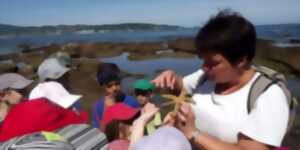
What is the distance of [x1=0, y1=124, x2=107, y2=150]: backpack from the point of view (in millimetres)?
2027

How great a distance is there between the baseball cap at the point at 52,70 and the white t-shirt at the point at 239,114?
1.70 meters

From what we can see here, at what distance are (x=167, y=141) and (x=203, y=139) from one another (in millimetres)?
167

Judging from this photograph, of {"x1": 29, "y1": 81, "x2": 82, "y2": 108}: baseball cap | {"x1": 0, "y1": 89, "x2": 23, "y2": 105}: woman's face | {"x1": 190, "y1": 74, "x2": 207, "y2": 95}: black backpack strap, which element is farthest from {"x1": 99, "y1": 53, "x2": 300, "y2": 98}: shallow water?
{"x1": 190, "y1": 74, "x2": 207, "y2": 95}: black backpack strap

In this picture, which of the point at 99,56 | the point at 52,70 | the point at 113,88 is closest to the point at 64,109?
the point at 52,70

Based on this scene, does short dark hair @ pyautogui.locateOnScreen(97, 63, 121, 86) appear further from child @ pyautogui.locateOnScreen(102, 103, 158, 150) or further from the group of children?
child @ pyautogui.locateOnScreen(102, 103, 158, 150)

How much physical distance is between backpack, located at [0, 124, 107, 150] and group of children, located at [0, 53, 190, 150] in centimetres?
14

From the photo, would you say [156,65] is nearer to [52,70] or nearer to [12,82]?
[52,70]

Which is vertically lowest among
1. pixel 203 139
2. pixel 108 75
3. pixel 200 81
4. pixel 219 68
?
pixel 108 75

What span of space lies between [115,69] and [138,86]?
0.30 metres

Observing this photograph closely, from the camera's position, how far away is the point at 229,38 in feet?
6.87

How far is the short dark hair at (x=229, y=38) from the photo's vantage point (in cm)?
209

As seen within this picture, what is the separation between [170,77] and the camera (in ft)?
7.99

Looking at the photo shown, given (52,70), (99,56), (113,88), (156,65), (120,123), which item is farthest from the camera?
(99,56)

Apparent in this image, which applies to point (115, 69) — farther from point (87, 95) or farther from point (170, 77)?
point (87, 95)
